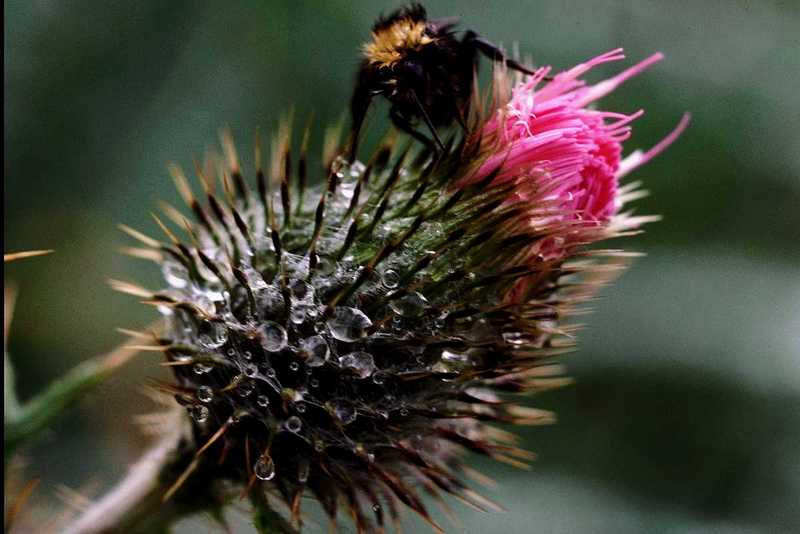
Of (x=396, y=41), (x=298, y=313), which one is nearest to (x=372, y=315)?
(x=298, y=313)

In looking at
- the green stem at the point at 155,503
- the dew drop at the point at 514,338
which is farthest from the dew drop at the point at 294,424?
the dew drop at the point at 514,338

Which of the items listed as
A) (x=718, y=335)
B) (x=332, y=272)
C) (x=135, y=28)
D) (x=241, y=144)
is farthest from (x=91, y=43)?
(x=718, y=335)

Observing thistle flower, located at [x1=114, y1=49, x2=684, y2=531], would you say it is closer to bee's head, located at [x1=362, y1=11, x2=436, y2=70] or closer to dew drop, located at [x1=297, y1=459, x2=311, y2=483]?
dew drop, located at [x1=297, y1=459, x2=311, y2=483]

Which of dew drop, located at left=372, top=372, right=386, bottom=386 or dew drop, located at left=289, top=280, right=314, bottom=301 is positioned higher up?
dew drop, located at left=289, top=280, right=314, bottom=301

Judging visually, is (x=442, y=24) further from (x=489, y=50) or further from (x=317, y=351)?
(x=317, y=351)

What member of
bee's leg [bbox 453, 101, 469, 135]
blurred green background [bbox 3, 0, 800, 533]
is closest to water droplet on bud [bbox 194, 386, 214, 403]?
bee's leg [bbox 453, 101, 469, 135]

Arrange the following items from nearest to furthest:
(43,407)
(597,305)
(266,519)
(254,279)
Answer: (266,519), (254,279), (43,407), (597,305)

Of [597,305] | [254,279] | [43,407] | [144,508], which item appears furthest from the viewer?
[597,305]
